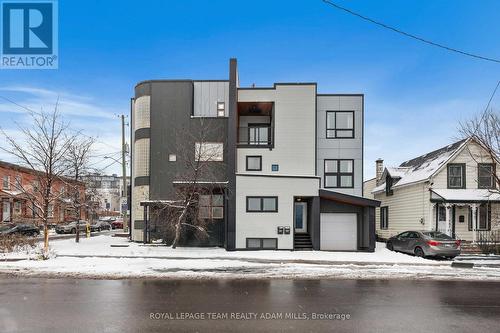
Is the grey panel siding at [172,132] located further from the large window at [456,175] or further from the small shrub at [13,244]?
the large window at [456,175]

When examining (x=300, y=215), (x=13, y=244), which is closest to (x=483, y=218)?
(x=300, y=215)

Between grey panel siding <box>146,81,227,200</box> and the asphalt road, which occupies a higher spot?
grey panel siding <box>146,81,227,200</box>

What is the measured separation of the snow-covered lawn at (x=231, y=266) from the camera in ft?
44.7

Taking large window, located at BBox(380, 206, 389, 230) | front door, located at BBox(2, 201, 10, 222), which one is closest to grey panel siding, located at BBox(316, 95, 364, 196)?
large window, located at BBox(380, 206, 389, 230)

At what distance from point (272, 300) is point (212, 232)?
13302mm

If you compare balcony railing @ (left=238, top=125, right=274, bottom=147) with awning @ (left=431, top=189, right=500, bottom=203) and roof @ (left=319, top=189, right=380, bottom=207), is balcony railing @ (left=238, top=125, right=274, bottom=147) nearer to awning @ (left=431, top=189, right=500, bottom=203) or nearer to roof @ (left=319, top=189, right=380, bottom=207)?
roof @ (left=319, top=189, right=380, bottom=207)

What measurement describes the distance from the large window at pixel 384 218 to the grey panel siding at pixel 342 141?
782 cm

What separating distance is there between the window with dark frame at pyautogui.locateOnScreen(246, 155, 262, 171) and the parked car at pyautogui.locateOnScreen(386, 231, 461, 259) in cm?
939

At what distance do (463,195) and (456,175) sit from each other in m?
1.54

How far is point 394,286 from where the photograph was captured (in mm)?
11805

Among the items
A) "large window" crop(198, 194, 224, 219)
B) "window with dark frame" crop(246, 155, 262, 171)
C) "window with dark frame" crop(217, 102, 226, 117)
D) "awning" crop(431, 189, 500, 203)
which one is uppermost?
"window with dark frame" crop(217, 102, 226, 117)

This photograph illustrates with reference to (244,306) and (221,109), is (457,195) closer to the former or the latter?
(221,109)

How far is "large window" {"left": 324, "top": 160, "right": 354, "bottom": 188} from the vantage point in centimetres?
2491

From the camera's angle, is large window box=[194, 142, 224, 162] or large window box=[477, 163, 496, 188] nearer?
large window box=[194, 142, 224, 162]
